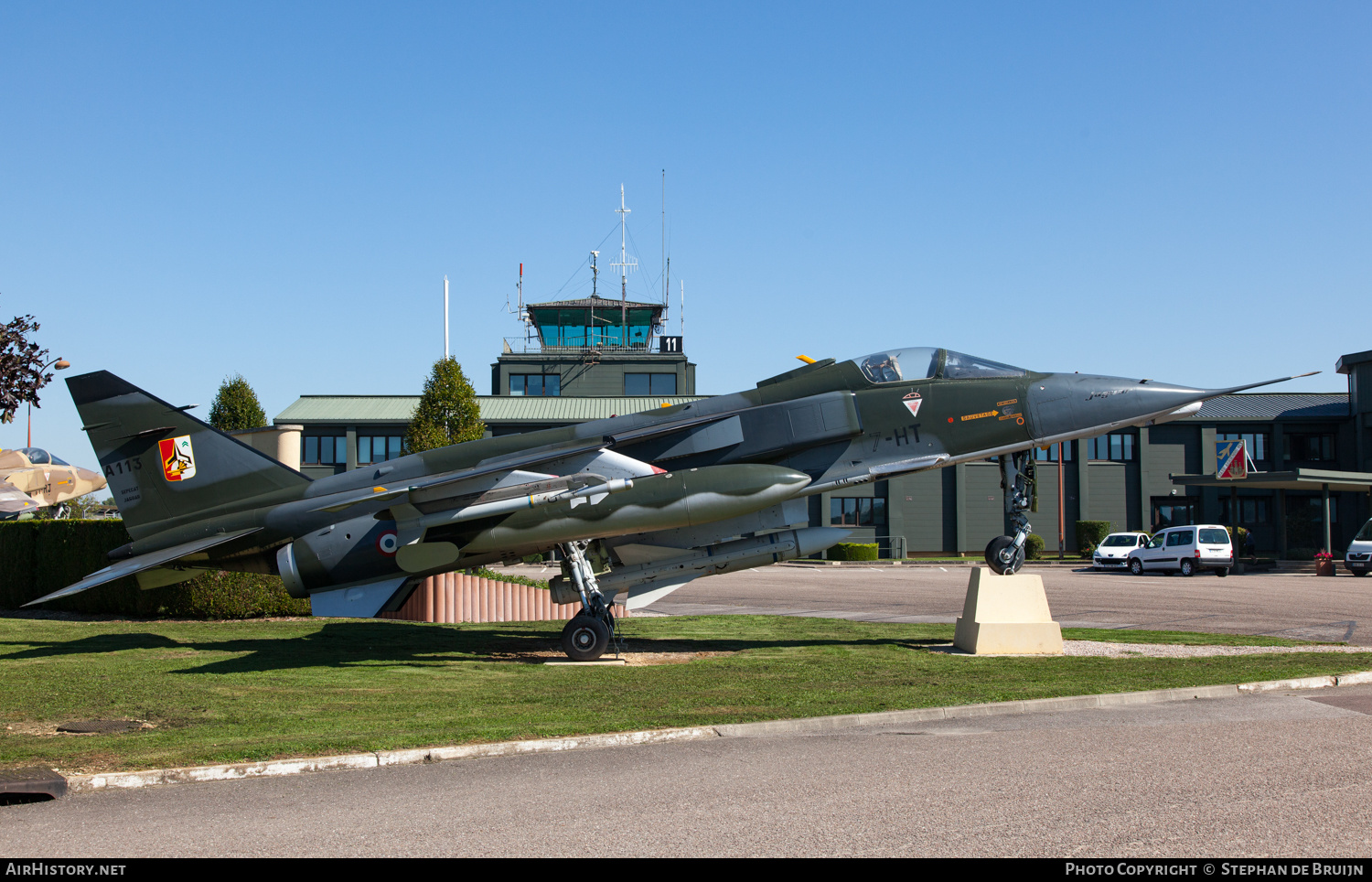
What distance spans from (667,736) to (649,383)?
2121 inches

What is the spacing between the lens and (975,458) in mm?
14195

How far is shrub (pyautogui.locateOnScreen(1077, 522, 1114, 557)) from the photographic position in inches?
2116

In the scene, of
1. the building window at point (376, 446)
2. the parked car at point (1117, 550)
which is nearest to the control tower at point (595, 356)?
the building window at point (376, 446)

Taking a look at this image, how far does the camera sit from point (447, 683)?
12148 mm

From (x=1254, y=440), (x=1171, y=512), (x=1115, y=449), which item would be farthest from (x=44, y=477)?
(x=1254, y=440)

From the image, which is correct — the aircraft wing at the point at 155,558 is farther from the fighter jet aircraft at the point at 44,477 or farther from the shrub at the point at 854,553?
the shrub at the point at 854,553

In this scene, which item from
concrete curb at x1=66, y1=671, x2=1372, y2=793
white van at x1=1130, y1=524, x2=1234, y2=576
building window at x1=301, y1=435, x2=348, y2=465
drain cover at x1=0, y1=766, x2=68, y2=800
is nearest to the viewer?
drain cover at x1=0, y1=766, x2=68, y2=800

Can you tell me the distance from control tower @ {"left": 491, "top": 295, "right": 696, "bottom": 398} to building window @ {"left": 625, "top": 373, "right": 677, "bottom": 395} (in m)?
0.06

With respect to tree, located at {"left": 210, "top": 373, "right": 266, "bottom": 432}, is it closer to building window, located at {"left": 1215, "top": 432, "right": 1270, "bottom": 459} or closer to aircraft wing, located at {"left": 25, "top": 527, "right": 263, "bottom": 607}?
aircraft wing, located at {"left": 25, "top": 527, "right": 263, "bottom": 607}

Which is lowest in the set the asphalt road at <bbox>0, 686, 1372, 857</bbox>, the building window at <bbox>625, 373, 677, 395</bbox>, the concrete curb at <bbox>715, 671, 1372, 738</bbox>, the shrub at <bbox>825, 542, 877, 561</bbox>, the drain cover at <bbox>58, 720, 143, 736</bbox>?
the shrub at <bbox>825, 542, 877, 561</bbox>

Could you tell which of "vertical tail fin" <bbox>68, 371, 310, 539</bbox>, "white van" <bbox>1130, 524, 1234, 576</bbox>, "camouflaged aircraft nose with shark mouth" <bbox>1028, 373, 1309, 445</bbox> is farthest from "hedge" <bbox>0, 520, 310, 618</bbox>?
"white van" <bbox>1130, 524, 1234, 576</bbox>

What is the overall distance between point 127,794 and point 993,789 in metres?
5.85

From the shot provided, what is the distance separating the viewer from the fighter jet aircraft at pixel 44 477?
148 feet
